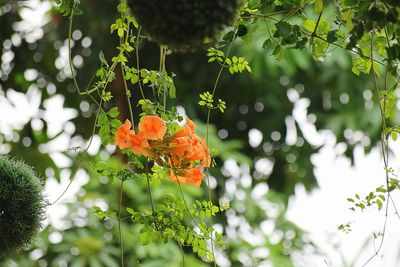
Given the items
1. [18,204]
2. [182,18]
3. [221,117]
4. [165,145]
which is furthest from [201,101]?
[221,117]

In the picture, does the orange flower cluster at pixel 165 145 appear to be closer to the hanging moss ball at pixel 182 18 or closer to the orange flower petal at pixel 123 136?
the orange flower petal at pixel 123 136

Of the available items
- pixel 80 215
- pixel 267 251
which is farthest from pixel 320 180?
pixel 80 215

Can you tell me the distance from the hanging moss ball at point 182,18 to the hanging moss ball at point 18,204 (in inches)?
19.2

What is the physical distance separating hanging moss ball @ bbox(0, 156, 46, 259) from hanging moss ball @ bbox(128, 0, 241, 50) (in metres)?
0.49

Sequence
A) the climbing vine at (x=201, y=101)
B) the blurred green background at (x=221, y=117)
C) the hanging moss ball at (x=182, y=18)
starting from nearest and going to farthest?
the hanging moss ball at (x=182, y=18) < the climbing vine at (x=201, y=101) < the blurred green background at (x=221, y=117)

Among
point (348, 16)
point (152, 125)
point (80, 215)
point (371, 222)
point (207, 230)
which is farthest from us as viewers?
point (80, 215)

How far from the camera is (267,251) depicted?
12.4 feet

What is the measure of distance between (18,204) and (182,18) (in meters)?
0.55

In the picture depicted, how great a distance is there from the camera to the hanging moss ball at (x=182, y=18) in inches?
44.4

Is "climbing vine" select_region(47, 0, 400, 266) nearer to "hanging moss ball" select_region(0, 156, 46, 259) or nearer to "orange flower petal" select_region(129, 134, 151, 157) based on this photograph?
"orange flower petal" select_region(129, 134, 151, 157)

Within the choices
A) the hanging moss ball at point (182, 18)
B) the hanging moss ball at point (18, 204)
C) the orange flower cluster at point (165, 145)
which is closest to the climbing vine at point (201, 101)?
the orange flower cluster at point (165, 145)

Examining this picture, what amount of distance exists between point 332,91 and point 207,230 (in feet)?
9.35

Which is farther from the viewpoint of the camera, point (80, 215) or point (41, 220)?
point (80, 215)

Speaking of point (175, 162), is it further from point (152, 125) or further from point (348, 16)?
point (348, 16)
